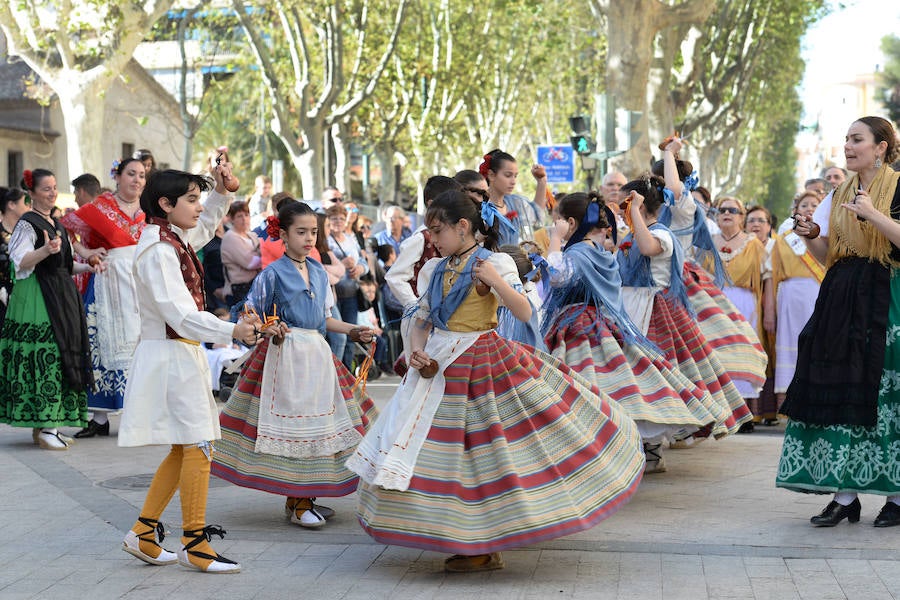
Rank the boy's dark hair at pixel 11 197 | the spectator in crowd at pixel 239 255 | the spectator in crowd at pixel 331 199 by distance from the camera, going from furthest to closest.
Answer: the spectator in crowd at pixel 331 199 → the spectator in crowd at pixel 239 255 → the boy's dark hair at pixel 11 197

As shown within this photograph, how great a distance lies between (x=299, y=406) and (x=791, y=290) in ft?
19.4

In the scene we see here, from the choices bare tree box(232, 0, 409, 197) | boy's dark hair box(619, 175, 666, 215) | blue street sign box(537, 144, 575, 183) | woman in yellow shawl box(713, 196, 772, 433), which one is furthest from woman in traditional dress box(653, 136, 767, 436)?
bare tree box(232, 0, 409, 197)

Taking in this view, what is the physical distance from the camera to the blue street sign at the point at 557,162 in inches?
989

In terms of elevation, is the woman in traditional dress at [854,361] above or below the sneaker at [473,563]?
above

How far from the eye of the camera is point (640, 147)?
25.0m

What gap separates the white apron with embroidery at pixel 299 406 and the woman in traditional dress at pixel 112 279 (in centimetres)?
343

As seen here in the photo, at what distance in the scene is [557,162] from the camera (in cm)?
2639

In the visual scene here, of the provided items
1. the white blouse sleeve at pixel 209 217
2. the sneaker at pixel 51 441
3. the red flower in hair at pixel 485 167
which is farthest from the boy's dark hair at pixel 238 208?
the white blouse sleeve at pixel 209 217

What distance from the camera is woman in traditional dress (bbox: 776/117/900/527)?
7.11 m

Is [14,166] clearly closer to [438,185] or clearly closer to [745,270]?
[745,270]

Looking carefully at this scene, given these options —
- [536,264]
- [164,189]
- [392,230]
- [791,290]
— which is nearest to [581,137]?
[392,230]

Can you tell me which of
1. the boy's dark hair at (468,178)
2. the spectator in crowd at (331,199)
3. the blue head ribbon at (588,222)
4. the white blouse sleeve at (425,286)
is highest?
the boy's dark hair at (468,178)

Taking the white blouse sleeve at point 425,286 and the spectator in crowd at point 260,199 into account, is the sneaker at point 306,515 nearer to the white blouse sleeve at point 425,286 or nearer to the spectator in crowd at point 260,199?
the white blouse sleeve at point 425,286

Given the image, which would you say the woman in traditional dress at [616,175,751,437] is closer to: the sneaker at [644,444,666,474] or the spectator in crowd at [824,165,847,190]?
the sneaker at [644,444,666,474]
